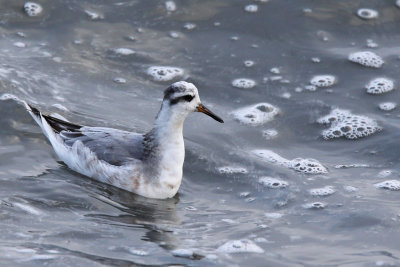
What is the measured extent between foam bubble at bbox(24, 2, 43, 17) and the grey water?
0.22 feet

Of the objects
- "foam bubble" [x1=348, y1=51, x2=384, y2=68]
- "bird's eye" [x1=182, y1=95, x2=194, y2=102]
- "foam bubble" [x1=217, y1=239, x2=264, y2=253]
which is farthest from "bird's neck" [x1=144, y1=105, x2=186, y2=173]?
"foam bubble" [x1=348, y1=51, x2=384, y2=68]

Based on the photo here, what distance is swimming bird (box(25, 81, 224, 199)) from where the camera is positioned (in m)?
6.71

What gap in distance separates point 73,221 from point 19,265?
0.89 metres

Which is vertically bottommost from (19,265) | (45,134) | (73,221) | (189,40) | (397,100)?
(19,265)

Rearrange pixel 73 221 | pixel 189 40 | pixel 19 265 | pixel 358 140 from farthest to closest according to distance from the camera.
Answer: pixel 189 40 < pixel 358 140 < pixel 73 221 < pixel 19 265

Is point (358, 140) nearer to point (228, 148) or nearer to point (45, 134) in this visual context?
point (228, 148)

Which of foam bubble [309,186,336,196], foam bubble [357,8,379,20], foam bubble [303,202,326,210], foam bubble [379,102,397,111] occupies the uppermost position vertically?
foam bubble [357,8,379,20]

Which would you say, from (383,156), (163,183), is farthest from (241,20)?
(163,183)

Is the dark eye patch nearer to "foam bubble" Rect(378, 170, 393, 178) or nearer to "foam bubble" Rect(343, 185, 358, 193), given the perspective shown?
"foam bubble" Rect(343, 185, 358, 193)

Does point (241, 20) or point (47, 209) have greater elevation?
point (241, 20)

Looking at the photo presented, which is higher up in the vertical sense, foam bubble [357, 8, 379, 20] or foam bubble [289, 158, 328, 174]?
foam bubble [357, 8, 379, 20]

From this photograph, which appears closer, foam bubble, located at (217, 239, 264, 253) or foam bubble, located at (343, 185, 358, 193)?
foam bubble, located at (217, 239, 264, 253)

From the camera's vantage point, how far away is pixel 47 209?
5949 mm

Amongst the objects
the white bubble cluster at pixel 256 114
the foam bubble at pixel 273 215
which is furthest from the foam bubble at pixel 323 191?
the white bubble cluster at pixel 256 114
